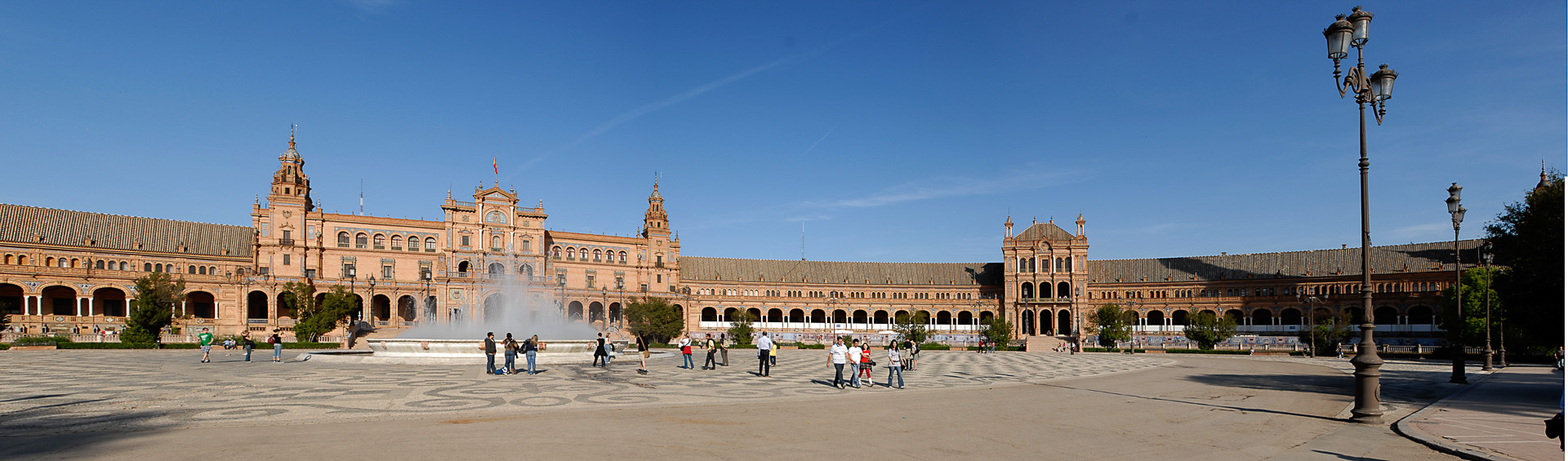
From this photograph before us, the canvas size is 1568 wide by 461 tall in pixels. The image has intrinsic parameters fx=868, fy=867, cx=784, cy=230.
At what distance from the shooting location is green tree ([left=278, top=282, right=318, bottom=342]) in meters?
60.2

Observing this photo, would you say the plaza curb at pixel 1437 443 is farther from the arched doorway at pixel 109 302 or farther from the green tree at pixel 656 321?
the arched doorway at pixel 109 302

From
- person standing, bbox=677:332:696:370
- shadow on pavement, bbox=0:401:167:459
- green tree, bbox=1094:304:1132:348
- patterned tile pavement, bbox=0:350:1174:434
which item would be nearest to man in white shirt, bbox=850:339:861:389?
patterned tile pavement, bbox=0:350:1174:434

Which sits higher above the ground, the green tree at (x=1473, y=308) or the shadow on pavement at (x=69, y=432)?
the shadow on pavement at (x=69, y=432)


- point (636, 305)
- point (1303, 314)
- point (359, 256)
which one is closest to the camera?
point (636, 305)

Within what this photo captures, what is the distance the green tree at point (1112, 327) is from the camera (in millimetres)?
73938

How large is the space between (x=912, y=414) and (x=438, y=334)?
31.4m

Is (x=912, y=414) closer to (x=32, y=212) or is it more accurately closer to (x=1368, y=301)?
(x=1368, y=301)

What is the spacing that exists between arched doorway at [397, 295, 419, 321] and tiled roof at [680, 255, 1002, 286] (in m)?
33.8

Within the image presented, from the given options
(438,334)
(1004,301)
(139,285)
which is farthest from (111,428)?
(1004,301)

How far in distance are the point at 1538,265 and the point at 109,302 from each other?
99.4m

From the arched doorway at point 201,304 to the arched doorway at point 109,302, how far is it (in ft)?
16.6

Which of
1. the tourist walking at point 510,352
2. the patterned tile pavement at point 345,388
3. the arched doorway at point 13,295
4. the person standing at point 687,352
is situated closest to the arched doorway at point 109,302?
the arched doorway at point 13,295

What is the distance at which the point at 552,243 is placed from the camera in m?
98.0

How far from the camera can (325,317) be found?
6178cm
